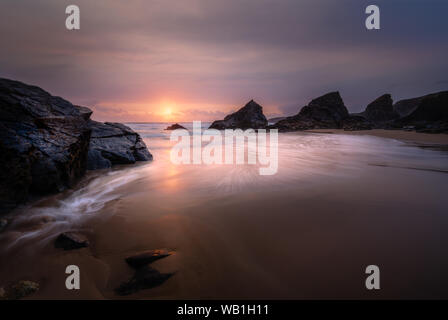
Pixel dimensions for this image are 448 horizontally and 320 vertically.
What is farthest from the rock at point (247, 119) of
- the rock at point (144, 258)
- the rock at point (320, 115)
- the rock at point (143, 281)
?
the rock at point (143, 281)

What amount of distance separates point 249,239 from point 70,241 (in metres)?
2.33

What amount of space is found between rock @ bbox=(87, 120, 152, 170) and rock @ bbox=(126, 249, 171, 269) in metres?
6.13

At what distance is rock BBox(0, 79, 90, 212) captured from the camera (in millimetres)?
3328

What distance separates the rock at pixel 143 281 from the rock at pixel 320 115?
40.0 m

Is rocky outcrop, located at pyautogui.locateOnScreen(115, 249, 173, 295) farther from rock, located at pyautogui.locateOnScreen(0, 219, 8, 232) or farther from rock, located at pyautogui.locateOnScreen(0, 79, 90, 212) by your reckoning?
rock, located at pyautogui.locateOnScreen(0, 79, 90, 212)

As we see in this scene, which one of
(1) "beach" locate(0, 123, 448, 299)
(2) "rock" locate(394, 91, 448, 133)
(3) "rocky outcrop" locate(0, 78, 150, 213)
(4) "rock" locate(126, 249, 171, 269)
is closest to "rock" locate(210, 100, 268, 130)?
(2) "rock" locate(394, 91, 448, 133)

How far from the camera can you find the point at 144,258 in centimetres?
204

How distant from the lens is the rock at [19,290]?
5.34ft

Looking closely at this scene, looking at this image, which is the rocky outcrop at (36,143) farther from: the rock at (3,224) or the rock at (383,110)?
the rock at (383,110)

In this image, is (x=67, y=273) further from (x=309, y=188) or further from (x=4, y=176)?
(x=309, y=188)

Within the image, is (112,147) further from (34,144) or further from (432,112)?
(432,112)

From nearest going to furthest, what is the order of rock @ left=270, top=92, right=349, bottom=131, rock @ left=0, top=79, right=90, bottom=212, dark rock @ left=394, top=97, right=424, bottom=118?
rock @ left=0, top=79, right=90, bottom=212 → rock @ left=270, top=92, right=349, bottom=131 → dark rock @ left=394, top=97, right=424, bottom=118

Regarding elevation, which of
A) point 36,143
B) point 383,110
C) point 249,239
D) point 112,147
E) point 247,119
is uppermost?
point 383,110
